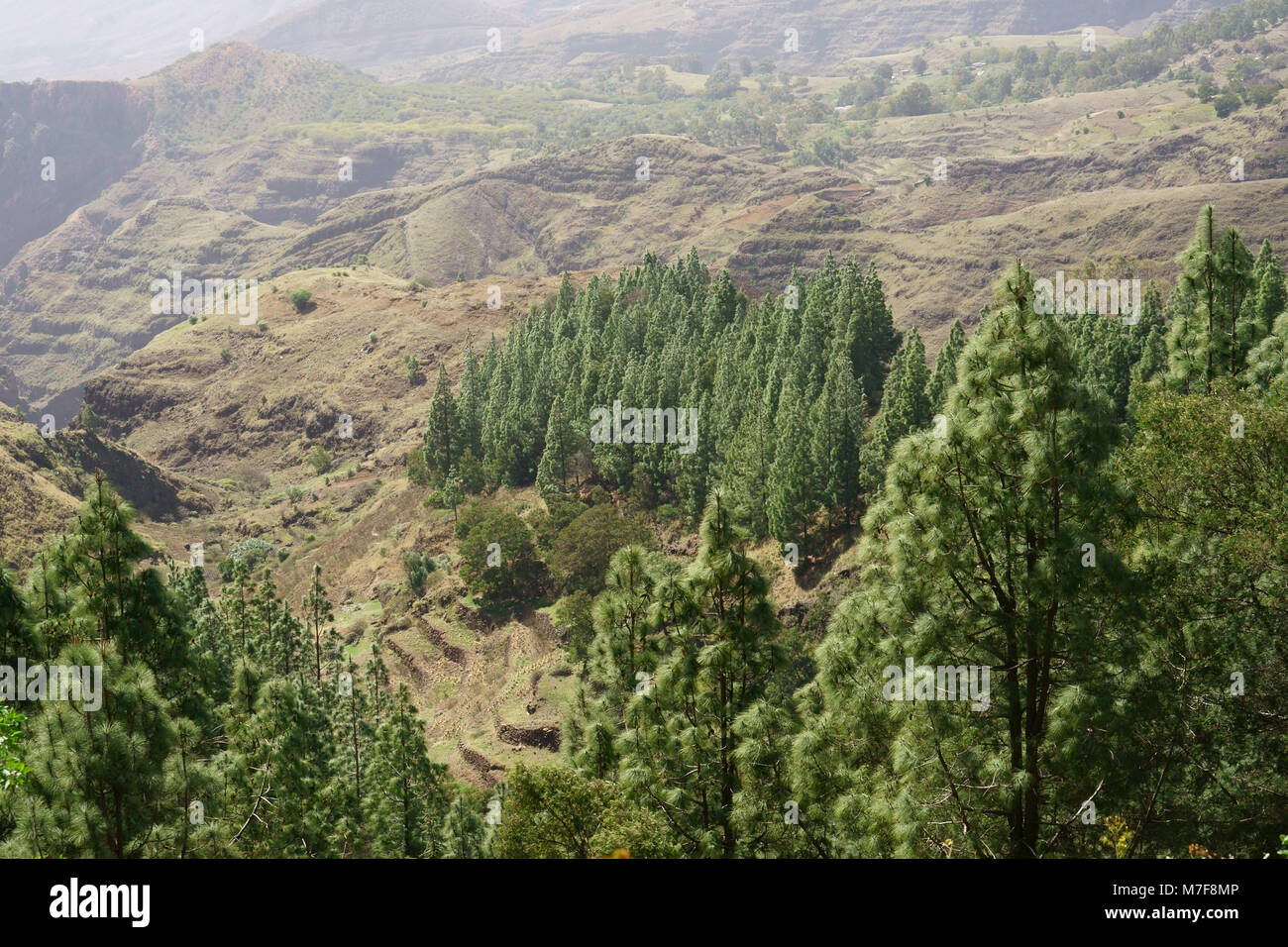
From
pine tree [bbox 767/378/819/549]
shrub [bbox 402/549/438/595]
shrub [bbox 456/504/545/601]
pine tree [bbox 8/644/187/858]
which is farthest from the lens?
shrub [bbox 402/549/438/595]

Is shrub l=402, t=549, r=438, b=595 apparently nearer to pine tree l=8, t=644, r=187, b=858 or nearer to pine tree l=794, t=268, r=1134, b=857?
pine tree l=8, t=644, r=187, b=858

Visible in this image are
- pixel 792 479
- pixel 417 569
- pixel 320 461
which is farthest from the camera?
pixel 320 461

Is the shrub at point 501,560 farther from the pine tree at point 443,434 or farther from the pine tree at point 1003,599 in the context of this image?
the pine tree at point 1003,599

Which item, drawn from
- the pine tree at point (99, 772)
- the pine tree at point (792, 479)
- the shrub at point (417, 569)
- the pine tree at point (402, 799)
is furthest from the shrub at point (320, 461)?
the pine tree at point (99, 772)

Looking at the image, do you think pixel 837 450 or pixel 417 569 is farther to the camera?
pixel 417 569

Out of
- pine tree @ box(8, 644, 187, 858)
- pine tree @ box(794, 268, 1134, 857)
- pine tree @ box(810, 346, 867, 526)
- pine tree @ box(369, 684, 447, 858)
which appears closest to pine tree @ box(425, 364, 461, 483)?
pine tree @ box(810, 346, 867, 526)

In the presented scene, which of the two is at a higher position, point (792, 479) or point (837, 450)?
point (837, 450)

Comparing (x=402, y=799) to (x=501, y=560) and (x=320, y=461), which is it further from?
(x=320, y=461)

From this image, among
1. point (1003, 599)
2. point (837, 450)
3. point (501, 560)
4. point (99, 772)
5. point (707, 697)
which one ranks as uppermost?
point (1003, 599)

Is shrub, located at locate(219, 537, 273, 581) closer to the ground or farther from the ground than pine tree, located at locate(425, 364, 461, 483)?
closer to the ground

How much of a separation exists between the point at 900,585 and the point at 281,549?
368 feet

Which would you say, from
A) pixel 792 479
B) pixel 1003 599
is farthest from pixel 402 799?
pixel 792 479
